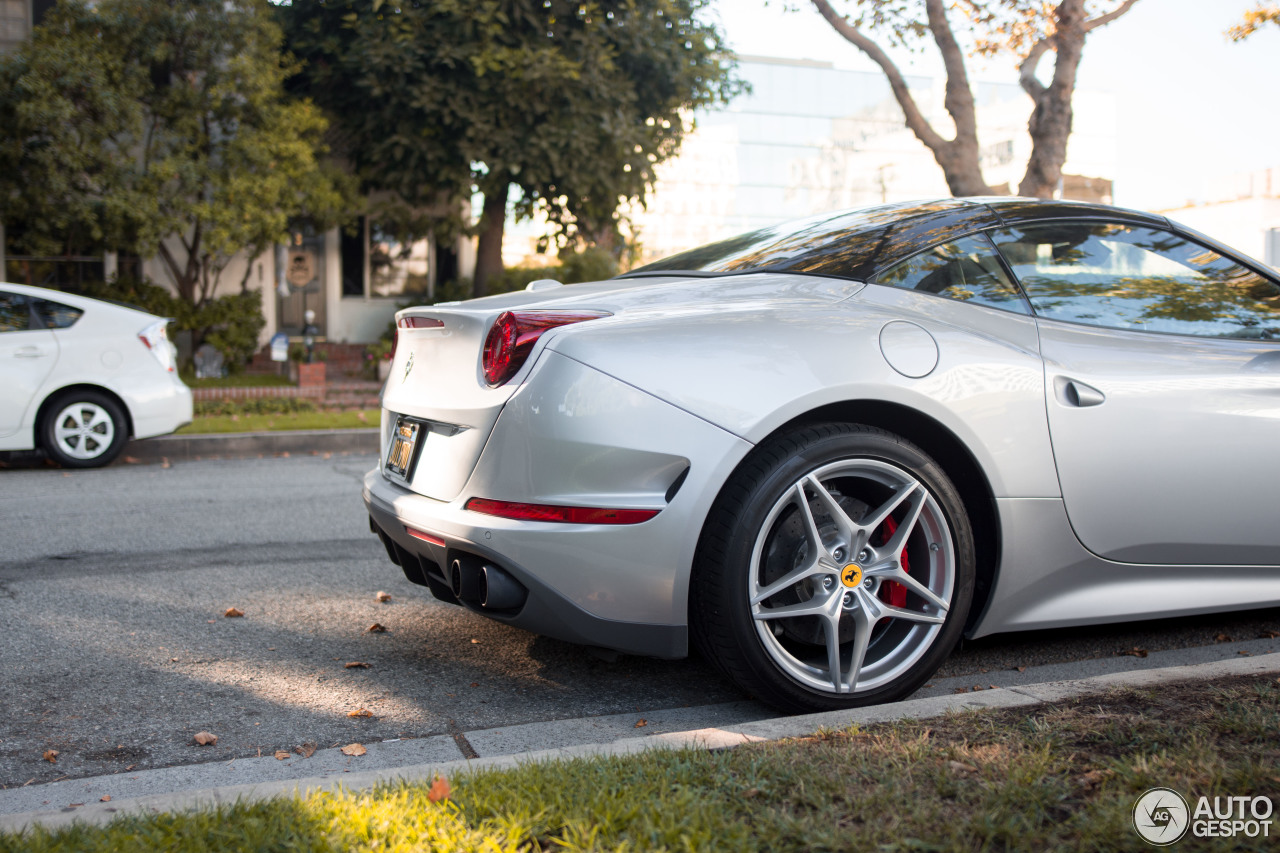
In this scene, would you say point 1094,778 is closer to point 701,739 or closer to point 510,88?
point 701,739

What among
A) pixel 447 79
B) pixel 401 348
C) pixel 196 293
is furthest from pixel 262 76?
pixel 401 348

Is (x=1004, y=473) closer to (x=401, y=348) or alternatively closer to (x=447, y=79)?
(x=401, y=348)

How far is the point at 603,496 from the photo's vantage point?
9.06ft

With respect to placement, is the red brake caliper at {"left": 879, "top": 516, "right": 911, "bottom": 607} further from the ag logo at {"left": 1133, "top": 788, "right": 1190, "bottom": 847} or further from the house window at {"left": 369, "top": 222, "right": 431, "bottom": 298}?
the house window at {"left": 369, "top": 222, "right": 431, "bottom": 298}

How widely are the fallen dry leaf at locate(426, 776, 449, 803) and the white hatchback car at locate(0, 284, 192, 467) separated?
23.5ft

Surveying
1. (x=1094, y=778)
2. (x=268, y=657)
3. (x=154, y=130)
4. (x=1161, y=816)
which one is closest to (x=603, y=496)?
(x=1094, y=778)

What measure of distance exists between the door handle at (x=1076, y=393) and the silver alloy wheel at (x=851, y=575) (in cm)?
53

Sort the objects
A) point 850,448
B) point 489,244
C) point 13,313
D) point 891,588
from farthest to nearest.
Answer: point 489,244
point 13,313
point 891,588
point 850,448

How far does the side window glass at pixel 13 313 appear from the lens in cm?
816

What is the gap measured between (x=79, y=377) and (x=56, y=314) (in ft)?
1.77

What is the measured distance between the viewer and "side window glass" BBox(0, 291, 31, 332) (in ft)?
26.8

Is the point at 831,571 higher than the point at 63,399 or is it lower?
lower

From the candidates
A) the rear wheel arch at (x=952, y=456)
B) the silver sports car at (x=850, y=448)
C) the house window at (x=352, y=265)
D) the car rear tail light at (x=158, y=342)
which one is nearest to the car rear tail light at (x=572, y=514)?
the silver sports car at (x=850, y=448)

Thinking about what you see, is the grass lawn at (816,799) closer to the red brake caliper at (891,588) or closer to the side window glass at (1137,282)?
the red brake caliper at (891,588)
